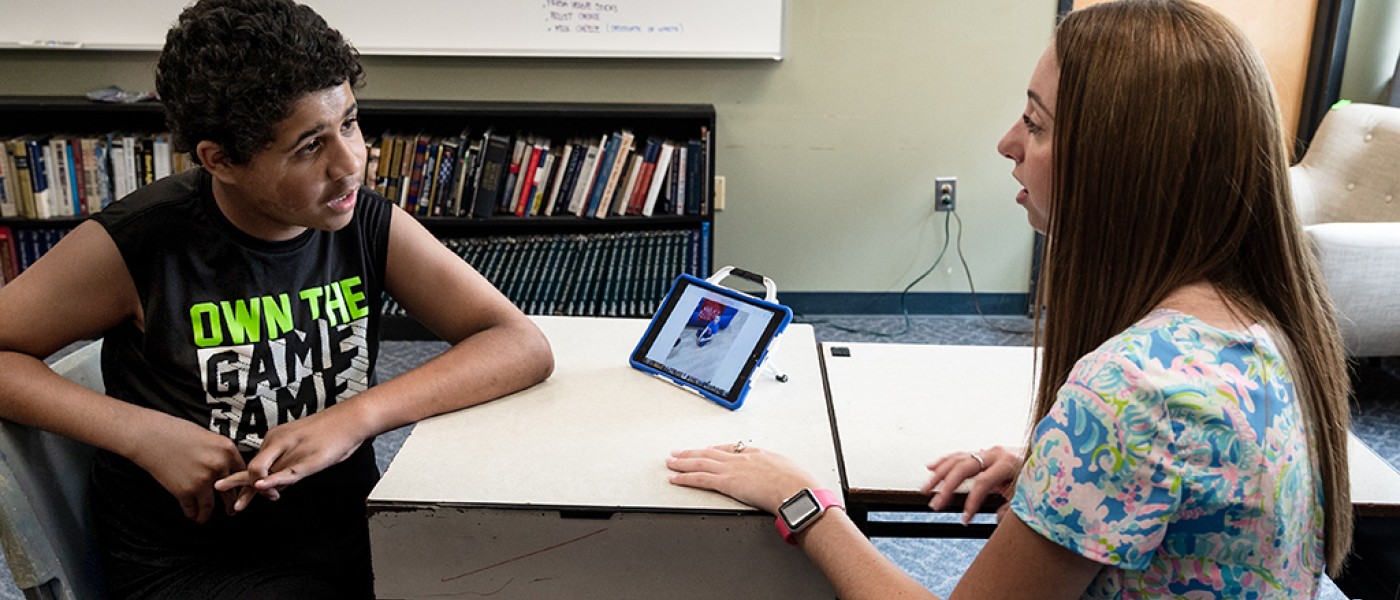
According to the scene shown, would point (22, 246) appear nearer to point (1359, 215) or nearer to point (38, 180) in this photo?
point (38, 180)

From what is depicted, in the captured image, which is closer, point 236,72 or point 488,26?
point 236,72

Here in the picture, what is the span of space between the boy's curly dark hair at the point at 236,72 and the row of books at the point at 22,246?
2.57 meters

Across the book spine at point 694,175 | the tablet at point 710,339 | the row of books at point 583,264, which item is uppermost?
the tablet at point 710,339

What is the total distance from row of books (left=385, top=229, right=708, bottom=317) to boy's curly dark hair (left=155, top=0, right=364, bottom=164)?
2.14 m

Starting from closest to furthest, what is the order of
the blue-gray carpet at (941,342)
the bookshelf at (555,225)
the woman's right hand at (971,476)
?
the woman's right hand at (971,476) → the blue-gray carpet at (941,342) → the bookshelf at (555,225)

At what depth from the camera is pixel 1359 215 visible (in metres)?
3.05

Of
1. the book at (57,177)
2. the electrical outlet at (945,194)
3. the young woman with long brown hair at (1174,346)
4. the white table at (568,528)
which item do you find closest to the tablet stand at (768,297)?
the white table at (568,528)

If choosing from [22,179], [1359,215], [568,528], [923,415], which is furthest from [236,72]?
[1359,215]

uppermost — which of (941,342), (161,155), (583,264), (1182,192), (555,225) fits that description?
(1182,192)

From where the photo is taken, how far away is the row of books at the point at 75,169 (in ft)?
10.4

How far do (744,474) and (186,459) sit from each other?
0.63 meters

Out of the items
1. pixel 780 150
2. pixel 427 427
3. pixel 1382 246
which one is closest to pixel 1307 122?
pixel 1382 246

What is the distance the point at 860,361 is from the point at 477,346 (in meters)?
0.56

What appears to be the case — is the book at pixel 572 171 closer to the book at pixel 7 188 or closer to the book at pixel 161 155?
the book at pixel 161 155
